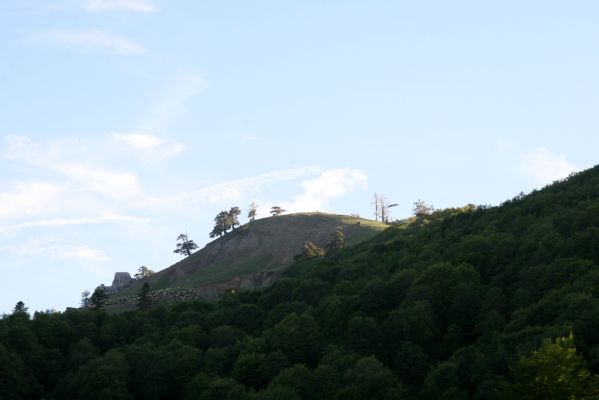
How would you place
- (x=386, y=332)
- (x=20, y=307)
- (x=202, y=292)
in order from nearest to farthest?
(x=386, y=332), (x=20, y=307), (x=202, y=292)

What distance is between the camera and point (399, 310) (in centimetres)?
11450

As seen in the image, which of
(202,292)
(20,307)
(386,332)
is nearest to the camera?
(386,332)

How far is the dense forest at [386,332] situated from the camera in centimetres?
9044

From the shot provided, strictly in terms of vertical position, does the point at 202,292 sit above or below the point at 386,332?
above

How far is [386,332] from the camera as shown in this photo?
112m

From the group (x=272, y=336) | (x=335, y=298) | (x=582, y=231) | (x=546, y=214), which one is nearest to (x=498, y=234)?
(x=546, y=214)

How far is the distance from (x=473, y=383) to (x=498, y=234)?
174 feet

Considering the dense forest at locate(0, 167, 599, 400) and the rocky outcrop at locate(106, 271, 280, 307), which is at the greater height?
the rocky outcrop at locate(106, 271, 280, 307)

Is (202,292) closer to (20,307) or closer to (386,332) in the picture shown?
(20,307)

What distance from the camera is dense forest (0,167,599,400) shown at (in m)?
90.4

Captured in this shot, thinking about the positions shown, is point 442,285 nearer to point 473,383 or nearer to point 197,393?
point 473,383

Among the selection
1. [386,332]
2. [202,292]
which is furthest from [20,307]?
[386,332]

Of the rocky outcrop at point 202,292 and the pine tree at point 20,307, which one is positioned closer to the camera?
the pine tree at point 20,307

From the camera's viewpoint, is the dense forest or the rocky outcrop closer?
the dense forest
